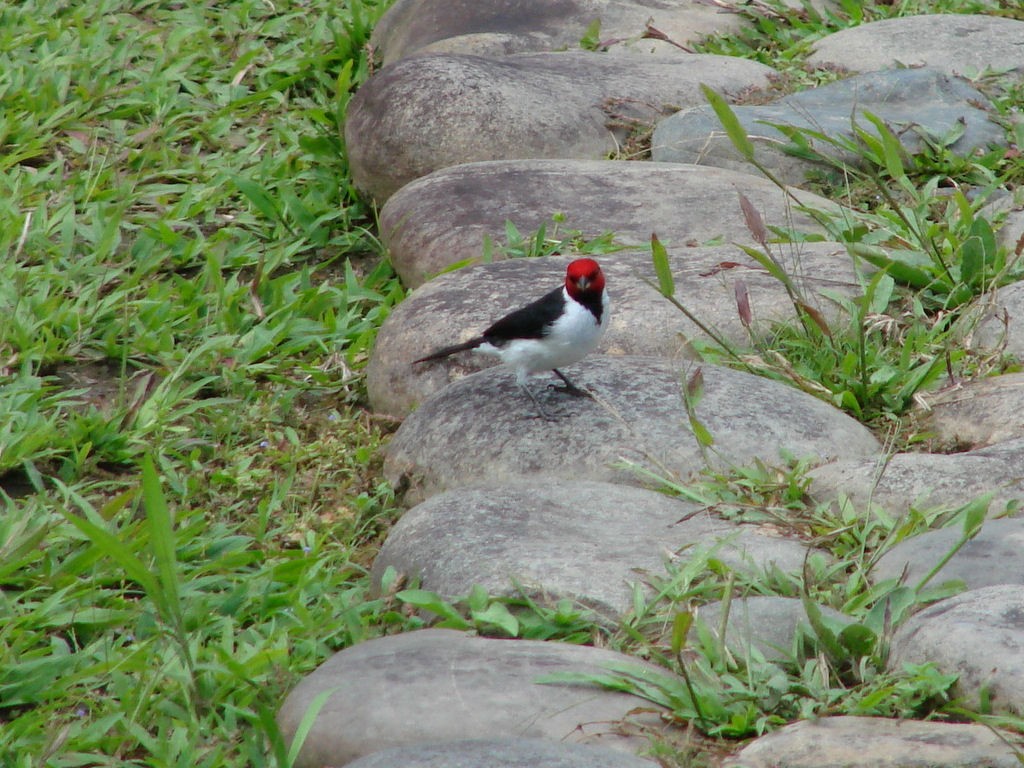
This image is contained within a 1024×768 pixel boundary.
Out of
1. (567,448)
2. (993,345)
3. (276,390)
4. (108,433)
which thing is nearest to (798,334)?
(993,345)

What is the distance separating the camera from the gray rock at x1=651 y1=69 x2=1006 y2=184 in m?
5.12

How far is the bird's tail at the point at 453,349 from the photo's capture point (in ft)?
13.2

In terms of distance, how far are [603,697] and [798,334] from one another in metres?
1.89

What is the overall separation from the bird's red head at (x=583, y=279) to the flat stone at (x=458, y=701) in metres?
1.32

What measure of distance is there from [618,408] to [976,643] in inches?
57.4

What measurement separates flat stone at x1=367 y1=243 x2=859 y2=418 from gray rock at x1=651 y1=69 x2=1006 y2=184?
80 centimetres

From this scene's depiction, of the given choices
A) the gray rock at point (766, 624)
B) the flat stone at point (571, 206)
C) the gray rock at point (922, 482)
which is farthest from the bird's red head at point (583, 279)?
the gray rock at point (766, 624)

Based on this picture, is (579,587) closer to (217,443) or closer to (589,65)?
(217,443)

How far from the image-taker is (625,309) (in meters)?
4.29

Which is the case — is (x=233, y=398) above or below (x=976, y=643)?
below

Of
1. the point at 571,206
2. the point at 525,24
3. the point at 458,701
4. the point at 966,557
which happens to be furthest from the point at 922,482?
the point at 525,24

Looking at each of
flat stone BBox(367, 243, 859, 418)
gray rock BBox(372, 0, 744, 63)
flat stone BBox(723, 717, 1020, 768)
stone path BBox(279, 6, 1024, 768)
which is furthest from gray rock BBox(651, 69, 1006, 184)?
flat stone BBox(723, 717, 1020, 768)

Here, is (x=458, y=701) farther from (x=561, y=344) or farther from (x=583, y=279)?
(x=583, y=279)

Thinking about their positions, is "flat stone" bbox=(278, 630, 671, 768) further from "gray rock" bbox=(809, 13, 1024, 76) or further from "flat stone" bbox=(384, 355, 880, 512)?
"gray rock" bbox=(809, 13, 1024, 76)
